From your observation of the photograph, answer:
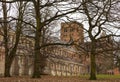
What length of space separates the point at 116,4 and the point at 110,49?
5.43m

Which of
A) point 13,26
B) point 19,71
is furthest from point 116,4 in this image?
point 19,71

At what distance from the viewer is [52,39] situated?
50.4 metres

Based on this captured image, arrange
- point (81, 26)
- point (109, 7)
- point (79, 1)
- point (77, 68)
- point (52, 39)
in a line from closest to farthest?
1. point (79, 1)
2. point (109, 7)
3. point (81, 26)
4. point (52, 39)
5. point (77, 68)

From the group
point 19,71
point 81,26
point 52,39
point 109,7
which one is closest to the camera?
point 109,7

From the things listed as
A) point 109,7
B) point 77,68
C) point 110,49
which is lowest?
point 77,68

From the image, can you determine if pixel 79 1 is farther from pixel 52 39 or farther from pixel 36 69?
pixel 52 39

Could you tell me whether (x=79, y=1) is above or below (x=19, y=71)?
above

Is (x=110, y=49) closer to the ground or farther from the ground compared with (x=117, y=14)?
closer to the ground

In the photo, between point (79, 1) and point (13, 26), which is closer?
point (79, 1)

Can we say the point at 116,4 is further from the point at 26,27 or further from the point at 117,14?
the point at 26,27

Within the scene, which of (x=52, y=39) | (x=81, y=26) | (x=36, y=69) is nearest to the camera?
(x=36, y=69)

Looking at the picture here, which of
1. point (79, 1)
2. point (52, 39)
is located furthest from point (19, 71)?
point (79, 1)

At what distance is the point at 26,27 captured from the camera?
3997cm

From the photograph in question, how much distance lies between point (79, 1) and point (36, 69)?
7755 mm
